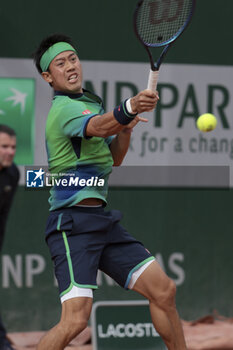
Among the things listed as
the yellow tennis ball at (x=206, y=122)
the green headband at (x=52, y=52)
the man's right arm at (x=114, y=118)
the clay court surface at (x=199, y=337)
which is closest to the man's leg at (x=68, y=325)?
the man's right arm at (x=114, y=118)

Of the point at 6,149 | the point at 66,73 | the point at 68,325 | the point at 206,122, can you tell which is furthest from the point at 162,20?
the point at 6,149

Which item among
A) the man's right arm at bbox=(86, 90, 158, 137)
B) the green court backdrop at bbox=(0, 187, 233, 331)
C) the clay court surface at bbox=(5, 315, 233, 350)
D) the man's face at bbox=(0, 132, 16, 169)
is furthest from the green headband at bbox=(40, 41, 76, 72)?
the clay court surface at bbox=(5, 315, 233, 350)

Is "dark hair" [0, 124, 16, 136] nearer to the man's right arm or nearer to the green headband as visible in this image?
the green headband

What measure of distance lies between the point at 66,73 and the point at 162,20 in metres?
0.54

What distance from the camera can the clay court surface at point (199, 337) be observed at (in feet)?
16.9

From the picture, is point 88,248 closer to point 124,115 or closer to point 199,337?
point 124,115

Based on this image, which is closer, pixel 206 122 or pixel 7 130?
pixel 206 122

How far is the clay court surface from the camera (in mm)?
5164

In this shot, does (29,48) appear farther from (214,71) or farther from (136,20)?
(136,20)

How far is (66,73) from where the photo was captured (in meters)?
3.82

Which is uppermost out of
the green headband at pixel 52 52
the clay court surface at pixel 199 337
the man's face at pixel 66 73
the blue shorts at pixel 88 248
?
the green headband at pixel 52 52

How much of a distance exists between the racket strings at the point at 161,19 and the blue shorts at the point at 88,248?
0.88 meters

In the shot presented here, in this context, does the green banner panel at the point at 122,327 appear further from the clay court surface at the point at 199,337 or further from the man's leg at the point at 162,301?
the man's leg at the point at 162,301

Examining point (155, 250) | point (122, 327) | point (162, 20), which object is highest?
point (162, 20)
